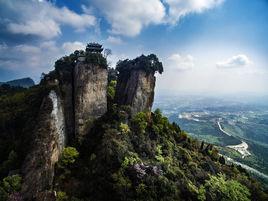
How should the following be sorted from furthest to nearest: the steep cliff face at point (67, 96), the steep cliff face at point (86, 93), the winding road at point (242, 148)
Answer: the winding road at point (242, 148) < the steep cliff face at point (86, 93) < the steep cliff face at point (67, 96)

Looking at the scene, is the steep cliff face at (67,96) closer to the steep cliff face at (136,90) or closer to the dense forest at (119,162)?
the dense forest at (119,162)

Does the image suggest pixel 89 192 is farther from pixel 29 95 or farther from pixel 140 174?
pixel 29 95

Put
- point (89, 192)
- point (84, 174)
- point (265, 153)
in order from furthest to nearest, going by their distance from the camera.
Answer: point (265, 153) < point (84, 174) < point (89, 192)

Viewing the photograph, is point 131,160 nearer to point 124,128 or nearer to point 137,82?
point 124,128

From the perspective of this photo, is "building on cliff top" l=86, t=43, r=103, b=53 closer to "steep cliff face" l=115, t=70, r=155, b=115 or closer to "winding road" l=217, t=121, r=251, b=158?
"steep cliff face" l=115, t=70, r=155, b=115

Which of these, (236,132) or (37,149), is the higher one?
(37,149)

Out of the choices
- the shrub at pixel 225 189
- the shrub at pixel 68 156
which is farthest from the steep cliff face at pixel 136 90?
the shrub at pixel 225 189

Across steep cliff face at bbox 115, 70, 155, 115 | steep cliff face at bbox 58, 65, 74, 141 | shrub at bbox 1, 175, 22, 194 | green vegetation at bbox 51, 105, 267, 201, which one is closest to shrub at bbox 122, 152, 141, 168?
green vegetation at bbox 51, 105, 267, 201

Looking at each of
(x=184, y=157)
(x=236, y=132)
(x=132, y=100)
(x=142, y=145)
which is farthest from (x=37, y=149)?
(x=236, y=132)
